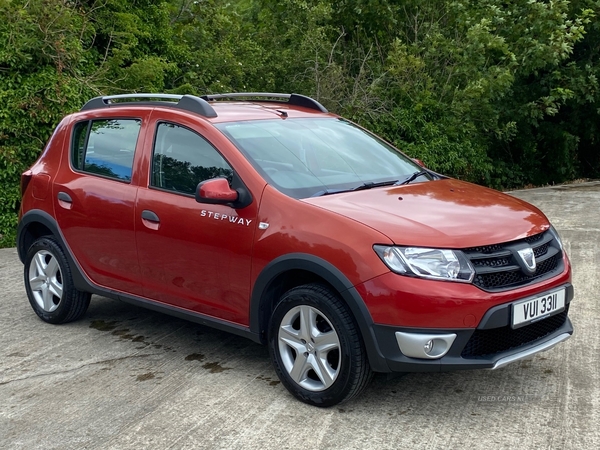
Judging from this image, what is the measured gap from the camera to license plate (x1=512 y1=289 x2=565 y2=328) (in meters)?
4.11

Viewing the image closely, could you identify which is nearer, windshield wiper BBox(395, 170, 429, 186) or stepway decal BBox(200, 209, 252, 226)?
stepway decal BBox(200, 209, 252, 226)

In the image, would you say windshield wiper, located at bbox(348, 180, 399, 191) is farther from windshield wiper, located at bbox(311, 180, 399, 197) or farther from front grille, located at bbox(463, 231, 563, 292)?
front grille, located at bbox(463, 231, 563, 292)

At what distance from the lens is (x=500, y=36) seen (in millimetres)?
13977

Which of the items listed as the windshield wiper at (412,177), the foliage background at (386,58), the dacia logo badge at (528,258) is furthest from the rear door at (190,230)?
the foliage background at (386,58)

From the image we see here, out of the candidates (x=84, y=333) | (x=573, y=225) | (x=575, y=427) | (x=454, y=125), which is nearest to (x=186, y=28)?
(x=454, y=125)

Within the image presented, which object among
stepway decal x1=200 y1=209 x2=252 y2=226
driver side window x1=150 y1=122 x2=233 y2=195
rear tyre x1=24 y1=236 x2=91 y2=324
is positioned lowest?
rear tyre x1=24 y1=236 x2=91 y2=324

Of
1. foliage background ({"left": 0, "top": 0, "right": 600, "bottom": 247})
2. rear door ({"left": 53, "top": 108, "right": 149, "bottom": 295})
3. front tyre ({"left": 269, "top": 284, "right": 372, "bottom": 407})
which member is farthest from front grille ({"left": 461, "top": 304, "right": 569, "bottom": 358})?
foliage background ({"left": 0, "top": 0, "right": 600, "bottom": 247})

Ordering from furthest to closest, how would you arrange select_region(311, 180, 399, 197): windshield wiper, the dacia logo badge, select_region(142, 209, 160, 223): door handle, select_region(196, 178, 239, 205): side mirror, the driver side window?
select_region(142, 209, 160, 223): door handle < the driver side window < select_region(311, 180, 399, 197): windshield wiper < select_region(196, 178, 239, 205): side mirror < the dacia logo badge

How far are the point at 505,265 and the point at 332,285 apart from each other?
0.92m

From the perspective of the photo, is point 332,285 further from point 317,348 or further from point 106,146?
point 106,146

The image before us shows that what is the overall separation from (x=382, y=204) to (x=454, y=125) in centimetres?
1013

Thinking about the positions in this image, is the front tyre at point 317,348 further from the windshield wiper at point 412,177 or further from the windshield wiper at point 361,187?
the windshield wiper at point 412,177

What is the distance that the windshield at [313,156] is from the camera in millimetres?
4797

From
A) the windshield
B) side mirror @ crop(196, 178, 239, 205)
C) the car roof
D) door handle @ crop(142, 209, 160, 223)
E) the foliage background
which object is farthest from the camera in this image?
the foliage background
